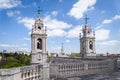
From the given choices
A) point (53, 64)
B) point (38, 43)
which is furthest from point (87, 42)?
point (53, 64)

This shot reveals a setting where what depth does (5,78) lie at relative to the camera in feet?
63.8

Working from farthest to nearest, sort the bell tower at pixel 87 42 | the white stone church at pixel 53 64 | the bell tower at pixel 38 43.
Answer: the bell tower at pixel 87 42 < the bell tower at pixel 38 43 < the white stone church at pixel 53 64

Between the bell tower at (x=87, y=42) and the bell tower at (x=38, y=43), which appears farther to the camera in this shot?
the bell tower at (x=87, y=42)

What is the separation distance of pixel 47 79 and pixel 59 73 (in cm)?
538

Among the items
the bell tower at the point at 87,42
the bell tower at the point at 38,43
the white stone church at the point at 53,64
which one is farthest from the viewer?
the bell tower at the point at 87,42

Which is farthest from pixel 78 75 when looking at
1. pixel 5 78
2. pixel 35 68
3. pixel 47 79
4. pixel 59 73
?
pixel 5 78

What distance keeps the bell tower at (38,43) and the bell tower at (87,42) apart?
13895mm

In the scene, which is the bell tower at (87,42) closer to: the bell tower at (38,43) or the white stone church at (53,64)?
the white stone church at (53,64)

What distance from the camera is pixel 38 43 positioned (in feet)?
144

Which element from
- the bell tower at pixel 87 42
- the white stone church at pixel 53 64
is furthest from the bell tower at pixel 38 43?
the bell tower at pixel 87 42

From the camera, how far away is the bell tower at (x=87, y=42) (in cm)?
5400

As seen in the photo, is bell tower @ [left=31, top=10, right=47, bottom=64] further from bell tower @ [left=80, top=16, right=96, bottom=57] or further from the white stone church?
bell tower @ [left=80, top=16, right=96, bottom=57]

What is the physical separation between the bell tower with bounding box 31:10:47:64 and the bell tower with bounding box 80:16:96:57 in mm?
13895

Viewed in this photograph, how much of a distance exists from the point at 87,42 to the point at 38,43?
14516 mm
